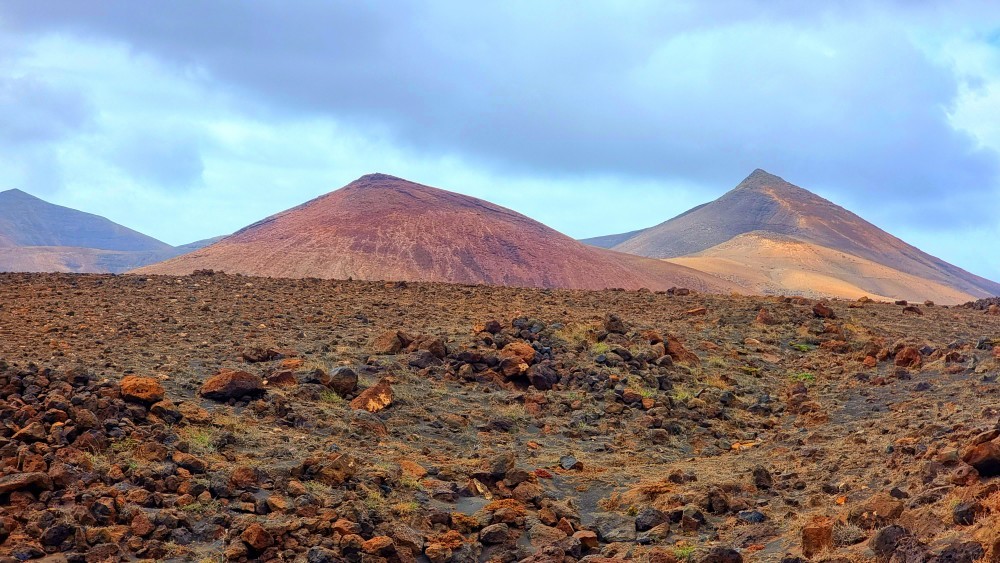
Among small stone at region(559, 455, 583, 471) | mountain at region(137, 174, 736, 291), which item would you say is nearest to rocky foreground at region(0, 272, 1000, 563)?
small stone at region(559, 455, 583, 471)

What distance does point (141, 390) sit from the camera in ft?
31.3

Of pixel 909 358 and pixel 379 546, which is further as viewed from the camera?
pixel 909 358

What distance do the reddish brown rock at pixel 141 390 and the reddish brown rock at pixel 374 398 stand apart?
8.61 feet

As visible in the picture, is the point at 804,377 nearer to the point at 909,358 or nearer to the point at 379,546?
the point at 909,358

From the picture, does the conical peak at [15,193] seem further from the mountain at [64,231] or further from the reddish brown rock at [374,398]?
the reddish brown rock at [374,398]

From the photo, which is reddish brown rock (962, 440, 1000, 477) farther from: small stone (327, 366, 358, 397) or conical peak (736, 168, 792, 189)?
conical peak (736, 168, 792, 189)

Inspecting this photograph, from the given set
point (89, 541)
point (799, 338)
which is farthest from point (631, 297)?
point (89, 541)

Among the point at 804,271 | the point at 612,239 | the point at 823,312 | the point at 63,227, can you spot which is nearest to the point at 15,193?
the point at 63,227

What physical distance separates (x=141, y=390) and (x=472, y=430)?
13.6 feet

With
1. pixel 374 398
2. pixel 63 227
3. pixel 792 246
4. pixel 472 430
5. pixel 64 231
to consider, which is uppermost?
pixel 792 246

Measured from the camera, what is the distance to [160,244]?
180m

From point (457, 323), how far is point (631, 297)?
6448 mm

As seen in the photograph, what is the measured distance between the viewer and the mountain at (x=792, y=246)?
94.8 m

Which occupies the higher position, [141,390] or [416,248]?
[416,248]
